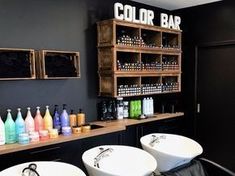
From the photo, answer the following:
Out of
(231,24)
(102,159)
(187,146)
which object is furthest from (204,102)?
(102,159)

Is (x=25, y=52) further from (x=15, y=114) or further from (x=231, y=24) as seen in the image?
(x=231, y=24)

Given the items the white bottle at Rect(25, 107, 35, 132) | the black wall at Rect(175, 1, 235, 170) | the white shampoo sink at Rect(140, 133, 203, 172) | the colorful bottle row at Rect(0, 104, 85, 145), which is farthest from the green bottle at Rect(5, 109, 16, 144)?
the black wall at Rect(175, 1, 235, 170)

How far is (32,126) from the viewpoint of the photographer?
243 cm

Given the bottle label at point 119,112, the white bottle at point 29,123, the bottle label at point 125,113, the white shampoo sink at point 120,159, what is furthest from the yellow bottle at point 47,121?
the bottle label at point 125,113

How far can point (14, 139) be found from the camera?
2.32m

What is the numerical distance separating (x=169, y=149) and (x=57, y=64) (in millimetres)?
1410

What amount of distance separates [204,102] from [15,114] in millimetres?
2731

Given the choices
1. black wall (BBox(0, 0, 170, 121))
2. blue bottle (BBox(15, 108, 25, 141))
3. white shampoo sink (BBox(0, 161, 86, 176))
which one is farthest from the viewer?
black wall (BBox(0, 0, 170, 121))

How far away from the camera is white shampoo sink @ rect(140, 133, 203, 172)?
2240mm

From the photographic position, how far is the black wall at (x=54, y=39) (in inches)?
97.8

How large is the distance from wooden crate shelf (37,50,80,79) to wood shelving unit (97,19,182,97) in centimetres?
41

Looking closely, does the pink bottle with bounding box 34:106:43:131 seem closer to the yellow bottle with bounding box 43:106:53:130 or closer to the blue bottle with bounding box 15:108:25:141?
the yellow bottle with bounding box 43:106:53:130

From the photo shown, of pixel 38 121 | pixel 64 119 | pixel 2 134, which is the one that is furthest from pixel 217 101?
pixel 2 134

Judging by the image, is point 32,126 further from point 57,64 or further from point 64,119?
point 57,64
